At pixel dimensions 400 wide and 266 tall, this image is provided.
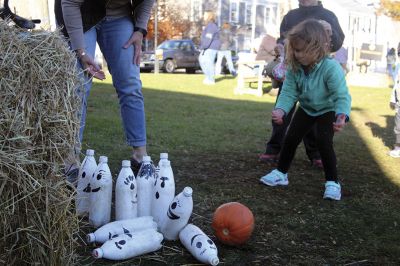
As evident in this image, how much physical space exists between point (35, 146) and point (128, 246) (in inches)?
34.6

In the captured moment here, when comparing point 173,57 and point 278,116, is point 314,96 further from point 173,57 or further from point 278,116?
point 173,57

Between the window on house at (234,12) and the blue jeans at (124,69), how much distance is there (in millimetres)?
42151

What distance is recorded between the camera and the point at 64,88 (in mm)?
2045

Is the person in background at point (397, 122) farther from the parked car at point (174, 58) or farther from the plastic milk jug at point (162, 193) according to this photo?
the parked car at point (174, 58)

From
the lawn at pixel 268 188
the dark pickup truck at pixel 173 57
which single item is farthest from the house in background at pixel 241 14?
the lawn at pixel 268 188

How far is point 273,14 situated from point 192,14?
33.5 ft

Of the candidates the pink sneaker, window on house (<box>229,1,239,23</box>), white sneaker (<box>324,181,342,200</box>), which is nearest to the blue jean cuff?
white sneaker (<box>324,181,342,200</box>)

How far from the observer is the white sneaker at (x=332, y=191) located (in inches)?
148

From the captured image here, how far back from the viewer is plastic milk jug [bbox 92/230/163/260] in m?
2.46

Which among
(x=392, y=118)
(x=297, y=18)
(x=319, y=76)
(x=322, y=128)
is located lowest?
(x=392, y=118)

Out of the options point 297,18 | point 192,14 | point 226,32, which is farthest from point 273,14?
point 297,18

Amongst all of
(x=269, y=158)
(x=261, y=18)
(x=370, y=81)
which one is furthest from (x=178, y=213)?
(x=261, y=18)

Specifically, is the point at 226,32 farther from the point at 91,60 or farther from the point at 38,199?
the point at 38,199

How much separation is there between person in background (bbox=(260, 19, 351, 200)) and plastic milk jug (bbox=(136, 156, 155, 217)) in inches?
50.9
